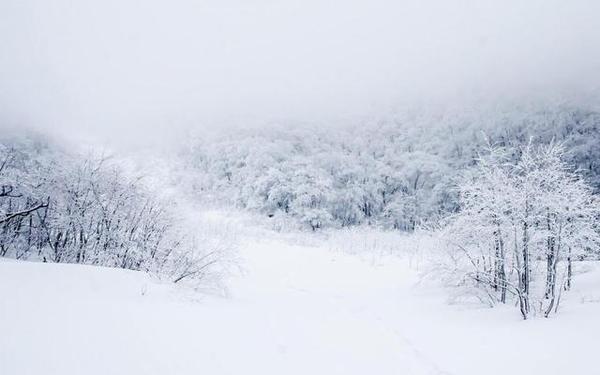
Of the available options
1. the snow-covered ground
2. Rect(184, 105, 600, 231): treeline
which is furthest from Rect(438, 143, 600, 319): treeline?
Rect(184, 105, 600, 231): treeline

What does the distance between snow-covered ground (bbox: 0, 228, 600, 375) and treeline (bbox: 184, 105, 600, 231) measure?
31.2 m

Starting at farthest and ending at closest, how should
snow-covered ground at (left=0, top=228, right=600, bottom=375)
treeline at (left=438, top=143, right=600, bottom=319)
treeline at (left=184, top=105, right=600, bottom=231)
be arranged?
treeline at (left=184, top=105, right=600, bottom=231)
treeline at (left=438, top=143, right=600, bottom=319)
snow-covered ground at (left=0, top=228, right=600, bottom=375)

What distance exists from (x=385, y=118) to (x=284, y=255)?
149 feet

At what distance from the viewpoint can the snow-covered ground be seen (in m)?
4.21

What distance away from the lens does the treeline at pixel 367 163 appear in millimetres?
42531

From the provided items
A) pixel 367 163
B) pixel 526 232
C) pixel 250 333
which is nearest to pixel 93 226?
pixel 250 333

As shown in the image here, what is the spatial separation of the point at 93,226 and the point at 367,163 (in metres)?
42.9

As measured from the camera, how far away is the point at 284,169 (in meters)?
45.6

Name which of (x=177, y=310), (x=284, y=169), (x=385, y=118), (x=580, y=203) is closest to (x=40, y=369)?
(x=177, y=310)

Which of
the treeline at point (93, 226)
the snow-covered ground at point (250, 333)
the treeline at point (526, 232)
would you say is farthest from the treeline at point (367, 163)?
the snow-covered ground at point (250, 333)

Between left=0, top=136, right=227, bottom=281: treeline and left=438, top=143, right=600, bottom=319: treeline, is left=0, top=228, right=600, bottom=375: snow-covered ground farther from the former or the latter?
left=0, top=136, right=227, bottom=281: treeline

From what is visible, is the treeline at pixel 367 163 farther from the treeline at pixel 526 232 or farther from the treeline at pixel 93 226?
the treeline at pixel 526 232

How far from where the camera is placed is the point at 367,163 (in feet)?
170

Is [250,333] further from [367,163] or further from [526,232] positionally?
[367,163]
